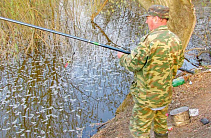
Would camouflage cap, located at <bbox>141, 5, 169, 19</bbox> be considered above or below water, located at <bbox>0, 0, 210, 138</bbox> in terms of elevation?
above

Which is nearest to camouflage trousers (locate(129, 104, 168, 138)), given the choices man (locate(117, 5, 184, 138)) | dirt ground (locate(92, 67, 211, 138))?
man (locate(117, 5, 184, 138))

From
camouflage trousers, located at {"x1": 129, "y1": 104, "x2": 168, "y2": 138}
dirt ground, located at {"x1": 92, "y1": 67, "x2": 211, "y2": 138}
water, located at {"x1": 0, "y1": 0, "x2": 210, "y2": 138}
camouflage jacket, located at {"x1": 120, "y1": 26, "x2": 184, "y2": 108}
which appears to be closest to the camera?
camouflage jacket, located at {"x1": 120, "y1": 26, "x2": 184, "y2": 108}

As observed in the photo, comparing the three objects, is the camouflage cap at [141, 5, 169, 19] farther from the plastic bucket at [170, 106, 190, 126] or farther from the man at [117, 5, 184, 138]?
the plastic bucket at [170, 106, 190, 126]

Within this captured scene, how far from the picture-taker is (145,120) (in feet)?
8.36

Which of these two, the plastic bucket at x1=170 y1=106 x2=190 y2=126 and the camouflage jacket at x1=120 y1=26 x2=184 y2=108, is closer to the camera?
the camouflage jacket at x1=120 y1=26 x2=184 y2=108

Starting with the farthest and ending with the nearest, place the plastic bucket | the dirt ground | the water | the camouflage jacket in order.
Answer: the water
the plastic bucket
the dirt ground
the camouflage jacket

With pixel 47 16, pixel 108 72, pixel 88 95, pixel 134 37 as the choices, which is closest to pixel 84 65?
pixel 108 72

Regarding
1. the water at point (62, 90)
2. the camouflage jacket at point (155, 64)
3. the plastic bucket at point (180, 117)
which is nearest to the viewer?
A: the camouflage jacket at point (155, 64)

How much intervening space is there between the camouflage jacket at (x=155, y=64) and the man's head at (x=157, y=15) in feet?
0.18

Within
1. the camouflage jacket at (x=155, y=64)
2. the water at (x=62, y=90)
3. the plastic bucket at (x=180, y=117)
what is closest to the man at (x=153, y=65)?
the camouflage jacket at (x=155, y=64)

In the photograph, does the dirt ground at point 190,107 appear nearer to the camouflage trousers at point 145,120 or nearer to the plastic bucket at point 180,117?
the plastic bucket at point 180,117

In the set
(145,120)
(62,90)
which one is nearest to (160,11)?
(145,120)

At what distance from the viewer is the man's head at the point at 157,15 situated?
7.52 feet

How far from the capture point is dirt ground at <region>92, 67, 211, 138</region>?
326cm
